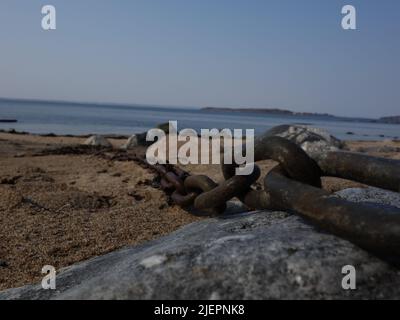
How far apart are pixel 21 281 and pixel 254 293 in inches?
77.6

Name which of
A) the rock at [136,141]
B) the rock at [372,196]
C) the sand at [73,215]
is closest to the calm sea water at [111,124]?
the rock at [136,141]

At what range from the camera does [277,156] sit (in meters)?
1.85

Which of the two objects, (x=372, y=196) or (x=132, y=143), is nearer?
(x=372, y=196)

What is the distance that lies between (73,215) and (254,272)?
3.27 meters

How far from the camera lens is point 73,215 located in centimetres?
434

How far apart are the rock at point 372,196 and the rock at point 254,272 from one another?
0.81 meters

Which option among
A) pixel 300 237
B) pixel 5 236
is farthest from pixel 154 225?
pixel 300 237

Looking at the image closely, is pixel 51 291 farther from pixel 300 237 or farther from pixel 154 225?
pixel 154 225

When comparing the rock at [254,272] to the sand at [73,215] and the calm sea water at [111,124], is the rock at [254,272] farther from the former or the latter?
the calm sea water at [111,124]

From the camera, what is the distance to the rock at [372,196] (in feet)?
7.54

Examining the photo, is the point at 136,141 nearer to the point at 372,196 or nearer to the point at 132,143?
the point at 132,143

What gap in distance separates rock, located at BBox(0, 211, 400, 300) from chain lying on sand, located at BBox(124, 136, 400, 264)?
0.22ft

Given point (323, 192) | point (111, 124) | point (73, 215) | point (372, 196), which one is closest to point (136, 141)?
point (73, 215)

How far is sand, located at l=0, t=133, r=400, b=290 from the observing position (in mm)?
3270
